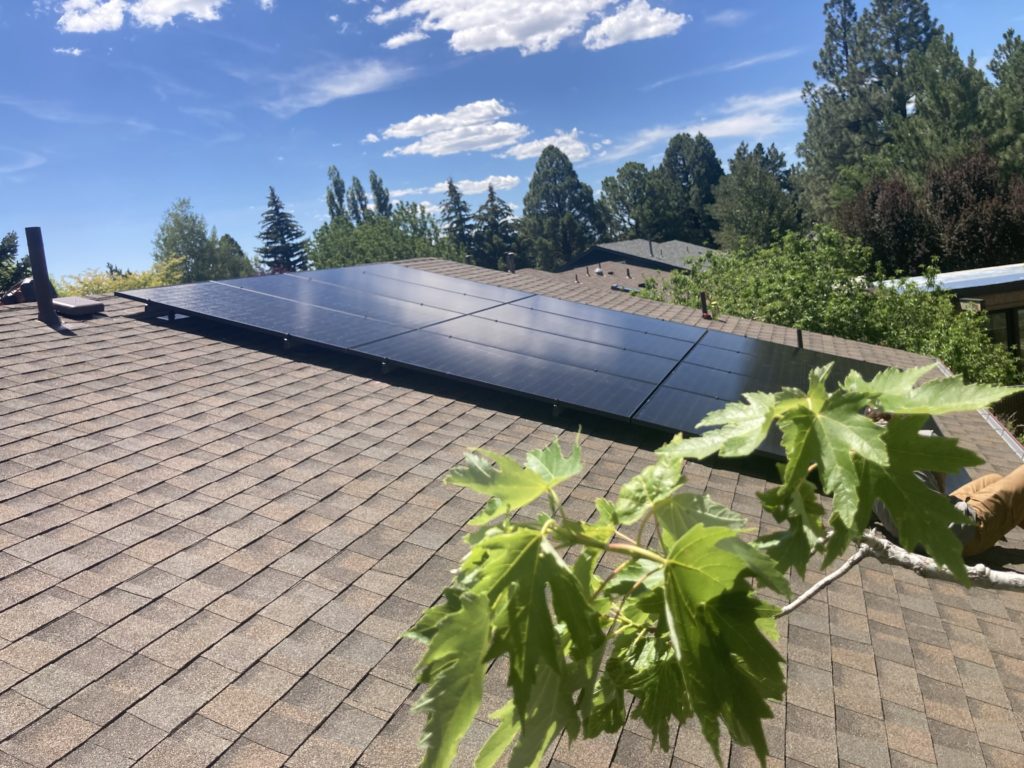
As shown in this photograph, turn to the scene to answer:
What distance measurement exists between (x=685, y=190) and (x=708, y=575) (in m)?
99.0

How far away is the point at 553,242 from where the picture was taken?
99.8m

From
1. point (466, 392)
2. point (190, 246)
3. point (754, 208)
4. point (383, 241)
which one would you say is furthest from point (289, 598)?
point (190, 246)

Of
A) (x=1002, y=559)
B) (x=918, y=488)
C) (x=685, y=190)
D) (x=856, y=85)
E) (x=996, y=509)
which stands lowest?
(x=1002, y=559)

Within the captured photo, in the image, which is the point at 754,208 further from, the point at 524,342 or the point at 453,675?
the point at 453,675

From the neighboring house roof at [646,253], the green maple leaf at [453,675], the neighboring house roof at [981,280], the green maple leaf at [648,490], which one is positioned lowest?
the neighboring house roof at [646,253]

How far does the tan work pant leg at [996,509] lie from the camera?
4.59 meters

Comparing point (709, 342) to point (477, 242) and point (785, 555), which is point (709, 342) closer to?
point (785, 555)

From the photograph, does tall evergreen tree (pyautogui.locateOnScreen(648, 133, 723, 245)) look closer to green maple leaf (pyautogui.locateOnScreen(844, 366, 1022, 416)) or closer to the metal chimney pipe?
the metal chimney pipe

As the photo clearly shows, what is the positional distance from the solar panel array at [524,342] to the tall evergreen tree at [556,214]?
87883 millimetres

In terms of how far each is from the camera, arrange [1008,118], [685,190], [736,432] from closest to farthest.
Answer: [736,432]
[1008,118]
[685,190]

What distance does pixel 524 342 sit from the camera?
838cm

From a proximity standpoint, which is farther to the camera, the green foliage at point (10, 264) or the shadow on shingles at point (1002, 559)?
the green foliage at point (10, 264)

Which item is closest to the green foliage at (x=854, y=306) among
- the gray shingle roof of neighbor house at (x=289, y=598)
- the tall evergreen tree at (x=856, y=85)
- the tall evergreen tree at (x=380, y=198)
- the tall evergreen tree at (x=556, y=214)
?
the gray shingle roof of neighbor house at (x=289, y=598)

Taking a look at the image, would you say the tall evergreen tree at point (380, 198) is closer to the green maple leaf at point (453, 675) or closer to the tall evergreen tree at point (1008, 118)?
the tall evergreen tree at point (1008, 118)
